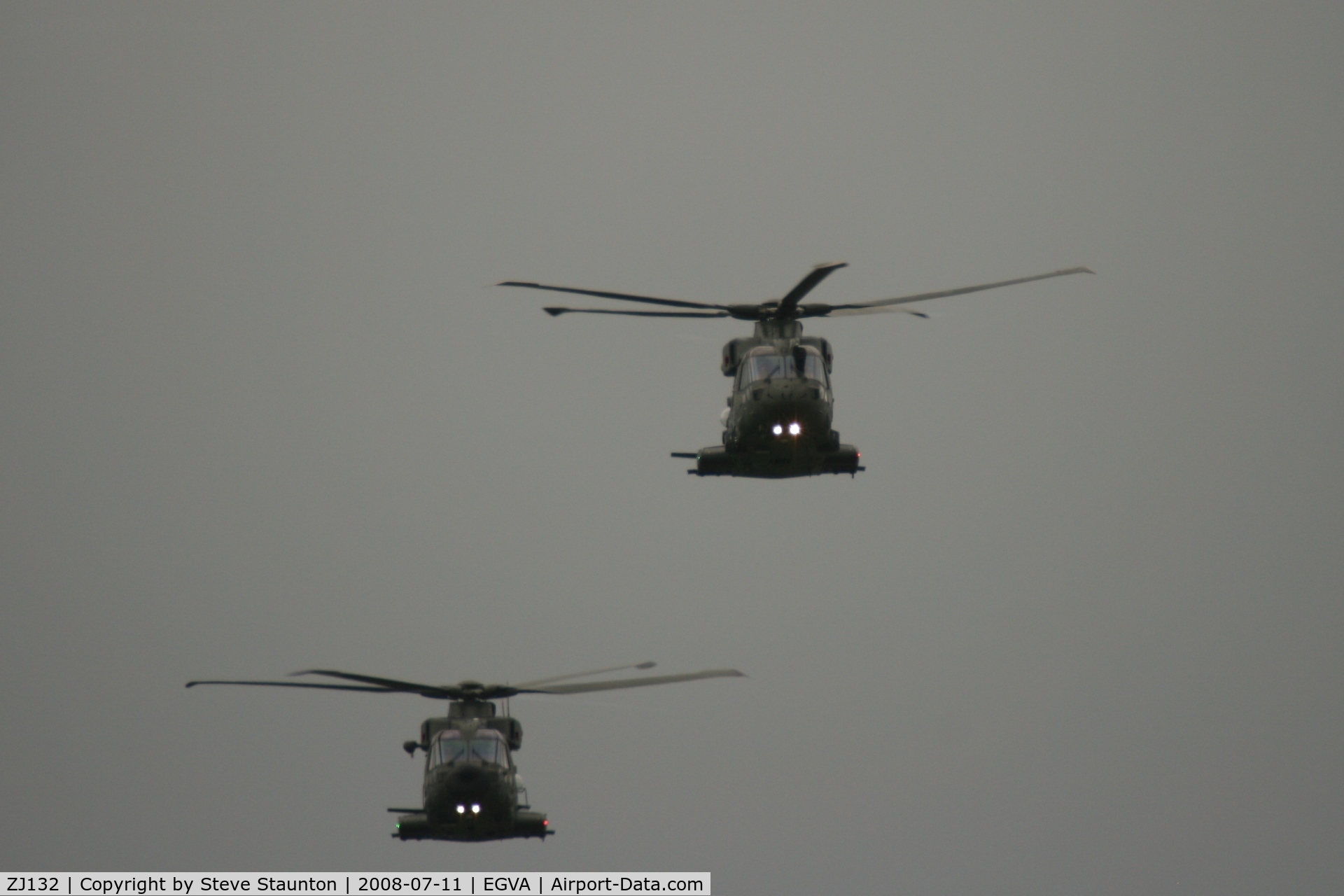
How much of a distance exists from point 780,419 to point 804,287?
2945 mm

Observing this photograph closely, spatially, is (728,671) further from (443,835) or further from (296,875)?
(296,875)

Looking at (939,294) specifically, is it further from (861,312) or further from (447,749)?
(447,749)

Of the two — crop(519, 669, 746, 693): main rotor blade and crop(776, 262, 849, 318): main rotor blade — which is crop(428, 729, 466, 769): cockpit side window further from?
crop(776, 262, 849, 318): main rotor blade

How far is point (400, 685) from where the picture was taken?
132 feet

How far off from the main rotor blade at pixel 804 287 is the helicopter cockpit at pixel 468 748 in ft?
40.2

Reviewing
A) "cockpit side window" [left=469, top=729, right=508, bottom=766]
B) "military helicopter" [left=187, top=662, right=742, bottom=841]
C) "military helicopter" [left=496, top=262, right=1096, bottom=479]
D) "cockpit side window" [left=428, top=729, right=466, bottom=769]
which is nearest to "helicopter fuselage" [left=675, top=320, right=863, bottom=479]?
"military helicopter" [left=496, top=262, right=1096, bottom=479]

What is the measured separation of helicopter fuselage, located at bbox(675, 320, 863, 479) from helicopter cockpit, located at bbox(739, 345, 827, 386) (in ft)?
0.05

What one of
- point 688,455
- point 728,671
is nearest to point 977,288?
point 688,455

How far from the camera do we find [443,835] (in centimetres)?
3891

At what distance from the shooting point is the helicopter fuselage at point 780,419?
3556 centimetres

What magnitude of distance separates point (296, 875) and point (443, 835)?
28.7 metres

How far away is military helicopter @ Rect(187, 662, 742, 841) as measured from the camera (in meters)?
38.5

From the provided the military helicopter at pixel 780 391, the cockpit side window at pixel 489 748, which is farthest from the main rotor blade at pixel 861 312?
the cockpit side window at pixel 489 748

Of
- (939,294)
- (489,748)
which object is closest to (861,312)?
(939,294)
